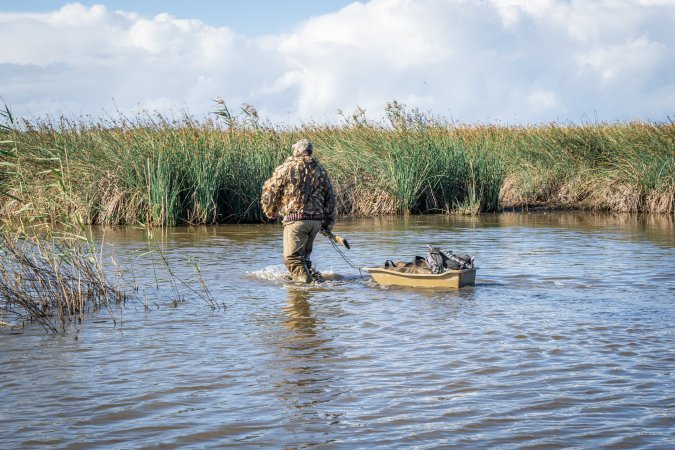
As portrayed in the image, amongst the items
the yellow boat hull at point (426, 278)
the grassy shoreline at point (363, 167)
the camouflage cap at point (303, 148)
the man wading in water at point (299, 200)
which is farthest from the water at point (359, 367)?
the grassy shoreline at point (363, 167)

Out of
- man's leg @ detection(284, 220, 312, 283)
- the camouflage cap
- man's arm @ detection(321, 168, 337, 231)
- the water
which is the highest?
the camouflage cap

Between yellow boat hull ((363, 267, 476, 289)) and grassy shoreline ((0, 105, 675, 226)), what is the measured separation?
7.50m

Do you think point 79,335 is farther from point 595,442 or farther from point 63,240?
point 595,442

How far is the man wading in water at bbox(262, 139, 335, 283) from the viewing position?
38.1 feet

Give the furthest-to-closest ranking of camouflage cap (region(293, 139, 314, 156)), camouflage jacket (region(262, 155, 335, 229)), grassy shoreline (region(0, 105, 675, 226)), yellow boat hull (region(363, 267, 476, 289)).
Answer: grassy shoreline (region(0, 105, 675, 226))
camouflage cap (region(293, 139, 314, 156))
camouflage jacket (region(262, 155, 335, 229))
yellow boat hull (region(363, 267, 476, 289))

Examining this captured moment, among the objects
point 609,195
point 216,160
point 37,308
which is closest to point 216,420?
point 37,308

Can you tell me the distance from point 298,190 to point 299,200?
13cm

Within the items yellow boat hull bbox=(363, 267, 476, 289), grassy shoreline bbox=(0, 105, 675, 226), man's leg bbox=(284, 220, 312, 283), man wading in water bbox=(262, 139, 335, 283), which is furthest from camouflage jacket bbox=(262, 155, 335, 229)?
grassy shoreline bbox=(0, 105, 675, 226)

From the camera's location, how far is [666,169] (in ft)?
71.4

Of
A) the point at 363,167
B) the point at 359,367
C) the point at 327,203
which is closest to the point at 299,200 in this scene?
the point at 327,203

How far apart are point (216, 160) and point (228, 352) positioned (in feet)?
41.2

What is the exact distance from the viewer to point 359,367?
7.19 metres

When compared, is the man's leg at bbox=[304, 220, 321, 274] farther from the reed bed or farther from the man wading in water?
the reed bed

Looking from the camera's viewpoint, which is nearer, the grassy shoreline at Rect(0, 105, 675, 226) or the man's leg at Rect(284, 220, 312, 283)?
the man's leg at Rect(284, 220, 312, 283)
